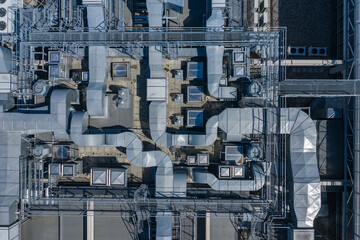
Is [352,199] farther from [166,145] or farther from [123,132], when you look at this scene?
[123,132]

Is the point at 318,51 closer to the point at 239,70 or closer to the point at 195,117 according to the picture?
the point at 239,70

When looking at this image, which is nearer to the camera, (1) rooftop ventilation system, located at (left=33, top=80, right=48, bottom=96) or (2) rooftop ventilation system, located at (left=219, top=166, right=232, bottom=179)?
(1) rooftop ventilation system, located at (left=33, top=80, right=48, bottom=96)

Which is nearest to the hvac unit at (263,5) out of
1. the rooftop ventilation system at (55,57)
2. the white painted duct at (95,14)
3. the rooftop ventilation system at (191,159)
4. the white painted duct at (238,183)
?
the white painted duct at (95,14)

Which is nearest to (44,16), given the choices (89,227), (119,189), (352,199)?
(119,189)

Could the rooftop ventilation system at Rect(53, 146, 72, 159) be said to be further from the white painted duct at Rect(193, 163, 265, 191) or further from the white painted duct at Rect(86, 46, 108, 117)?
the white painted duct at Rect(193, 163, 265, 191)

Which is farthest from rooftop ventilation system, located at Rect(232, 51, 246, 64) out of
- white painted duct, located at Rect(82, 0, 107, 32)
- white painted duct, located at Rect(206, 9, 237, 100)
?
white painted duct, located at Rect(82, 0, 107, 32)

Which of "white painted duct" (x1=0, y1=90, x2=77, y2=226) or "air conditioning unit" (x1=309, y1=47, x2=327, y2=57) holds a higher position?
"air conditioning unit" (x1=309, y1=47, x2=327, y2=57)
